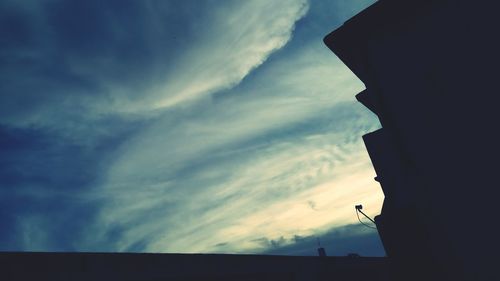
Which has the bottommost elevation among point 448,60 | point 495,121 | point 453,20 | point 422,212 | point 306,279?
point 306,279

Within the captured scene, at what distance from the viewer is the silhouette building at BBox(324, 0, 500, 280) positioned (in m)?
5.29

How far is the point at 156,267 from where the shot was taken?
278 inches

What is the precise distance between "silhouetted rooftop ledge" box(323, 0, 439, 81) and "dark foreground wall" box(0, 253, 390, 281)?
6.18m

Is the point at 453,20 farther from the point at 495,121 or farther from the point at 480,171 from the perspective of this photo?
the point at 480,171

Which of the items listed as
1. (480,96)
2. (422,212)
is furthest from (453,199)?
(480,96)

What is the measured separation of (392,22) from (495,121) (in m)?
2.79

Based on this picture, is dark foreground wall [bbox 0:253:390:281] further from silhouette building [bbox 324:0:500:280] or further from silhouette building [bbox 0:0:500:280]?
silhouette building [bbox 324:0:500:280]

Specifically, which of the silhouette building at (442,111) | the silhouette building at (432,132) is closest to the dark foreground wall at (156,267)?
the silhouette building at (432,132)

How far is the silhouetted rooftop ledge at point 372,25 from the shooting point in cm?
647

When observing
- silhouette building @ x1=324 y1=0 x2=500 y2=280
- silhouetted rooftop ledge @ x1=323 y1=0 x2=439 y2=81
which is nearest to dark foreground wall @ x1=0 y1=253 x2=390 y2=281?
silhouette building @ x1=324 y1=0 x2=500 y2=280

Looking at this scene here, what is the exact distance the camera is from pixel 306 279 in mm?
11992

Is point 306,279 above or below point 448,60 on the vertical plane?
below

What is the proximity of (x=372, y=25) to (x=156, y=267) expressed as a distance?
7193mm

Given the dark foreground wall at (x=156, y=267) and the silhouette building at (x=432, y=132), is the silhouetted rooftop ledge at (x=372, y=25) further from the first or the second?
the dark foreground wall at (x=156, y=267)
